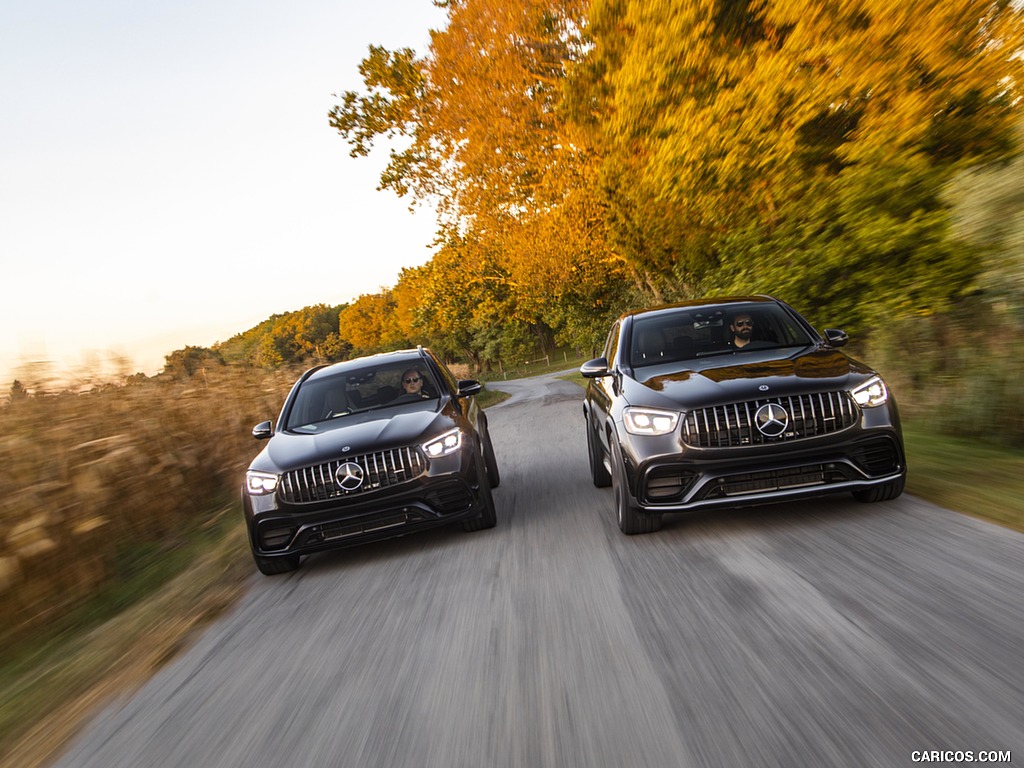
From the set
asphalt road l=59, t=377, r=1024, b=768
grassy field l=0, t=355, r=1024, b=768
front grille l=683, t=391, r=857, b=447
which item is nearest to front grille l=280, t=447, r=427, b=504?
asphalt road l=59, t=377, r=1024, b=768

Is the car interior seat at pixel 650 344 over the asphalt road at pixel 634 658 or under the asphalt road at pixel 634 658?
over

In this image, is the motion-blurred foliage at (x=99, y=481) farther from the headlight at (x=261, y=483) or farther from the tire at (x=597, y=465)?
the tire at (x=597, y=465)

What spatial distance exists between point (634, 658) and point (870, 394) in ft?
9.36

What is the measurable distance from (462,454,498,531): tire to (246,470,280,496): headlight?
5.00 feet

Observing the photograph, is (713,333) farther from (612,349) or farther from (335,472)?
(335,472)

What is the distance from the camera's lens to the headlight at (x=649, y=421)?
18.2 feet

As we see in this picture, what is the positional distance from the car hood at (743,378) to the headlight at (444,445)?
1.42 meters

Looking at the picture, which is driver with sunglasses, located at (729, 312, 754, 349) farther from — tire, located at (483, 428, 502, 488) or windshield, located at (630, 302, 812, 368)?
tire, located at (483, 428, 502, 488)

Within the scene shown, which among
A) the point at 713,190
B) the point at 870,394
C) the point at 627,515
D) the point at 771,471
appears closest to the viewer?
the point at 771,471

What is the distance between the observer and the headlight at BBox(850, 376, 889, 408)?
546 centimetres

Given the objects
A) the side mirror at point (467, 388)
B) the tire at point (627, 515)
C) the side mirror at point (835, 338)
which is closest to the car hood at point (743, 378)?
the side mirror at point (835, 338)

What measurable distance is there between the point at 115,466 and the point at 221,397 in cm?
417

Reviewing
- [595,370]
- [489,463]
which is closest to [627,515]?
[595,370]

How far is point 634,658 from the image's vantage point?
12.0ft
